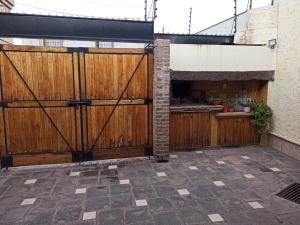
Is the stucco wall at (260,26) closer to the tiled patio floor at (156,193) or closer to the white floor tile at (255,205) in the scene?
the tiled patio floor at (156,193)

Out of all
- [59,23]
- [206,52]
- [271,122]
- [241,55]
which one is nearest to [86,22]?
[59,23]

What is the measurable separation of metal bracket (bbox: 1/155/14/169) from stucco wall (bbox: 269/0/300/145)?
244 inches

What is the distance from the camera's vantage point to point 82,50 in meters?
4.88

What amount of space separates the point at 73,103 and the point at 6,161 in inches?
70.2

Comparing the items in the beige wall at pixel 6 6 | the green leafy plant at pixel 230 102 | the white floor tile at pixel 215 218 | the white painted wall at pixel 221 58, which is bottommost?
the white floor tile at pixel 215 218

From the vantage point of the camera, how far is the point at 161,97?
509cm

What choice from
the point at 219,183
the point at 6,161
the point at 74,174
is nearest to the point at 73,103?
the point at 74,174

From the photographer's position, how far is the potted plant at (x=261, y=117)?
6078 mm

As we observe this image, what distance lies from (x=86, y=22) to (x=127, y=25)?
90 centimetres

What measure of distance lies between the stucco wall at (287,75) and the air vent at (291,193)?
164 cm

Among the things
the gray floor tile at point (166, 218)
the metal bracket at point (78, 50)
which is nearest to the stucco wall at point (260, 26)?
the metal bracket at point (78, 50)

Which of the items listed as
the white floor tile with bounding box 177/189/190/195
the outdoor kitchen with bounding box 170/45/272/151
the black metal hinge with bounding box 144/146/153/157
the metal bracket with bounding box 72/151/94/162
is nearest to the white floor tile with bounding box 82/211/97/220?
the white floor tile with bounding box 177/189/190/195

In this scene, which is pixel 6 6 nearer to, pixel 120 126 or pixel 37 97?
pixel 37 97

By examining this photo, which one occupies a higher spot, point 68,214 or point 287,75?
point 287,75
